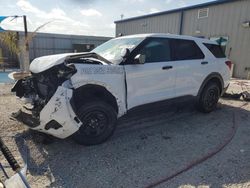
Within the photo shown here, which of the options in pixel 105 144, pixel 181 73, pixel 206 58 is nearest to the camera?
pixel 105 144

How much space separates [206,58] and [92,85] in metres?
3.05

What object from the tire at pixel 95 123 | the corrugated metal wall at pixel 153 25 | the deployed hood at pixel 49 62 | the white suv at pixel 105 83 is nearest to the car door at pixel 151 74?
the white suv at pixel 105 83

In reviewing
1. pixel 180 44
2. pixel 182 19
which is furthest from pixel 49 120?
pixel 182 19

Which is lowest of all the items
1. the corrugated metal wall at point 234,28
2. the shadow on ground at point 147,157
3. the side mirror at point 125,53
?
the shadow on ground at point 147,157

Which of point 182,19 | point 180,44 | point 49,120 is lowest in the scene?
point 49,120

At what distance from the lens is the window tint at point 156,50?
4113 mm

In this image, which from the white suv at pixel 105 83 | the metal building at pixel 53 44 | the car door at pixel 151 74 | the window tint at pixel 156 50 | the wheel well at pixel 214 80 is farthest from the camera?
the metal building at pixel 53 44

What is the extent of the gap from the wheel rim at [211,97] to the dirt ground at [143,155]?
0.58 meters

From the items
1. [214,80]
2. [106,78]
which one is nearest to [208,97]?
[214,80]

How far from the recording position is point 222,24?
43.3 ft

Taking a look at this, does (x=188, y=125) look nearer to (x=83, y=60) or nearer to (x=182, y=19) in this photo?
(x=83, y=60)

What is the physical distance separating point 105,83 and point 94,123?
2.19 ft

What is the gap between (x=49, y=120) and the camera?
309 centimetres

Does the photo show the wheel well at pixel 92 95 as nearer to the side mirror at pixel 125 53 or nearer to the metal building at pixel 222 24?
the side mirror at pixel 125 53
